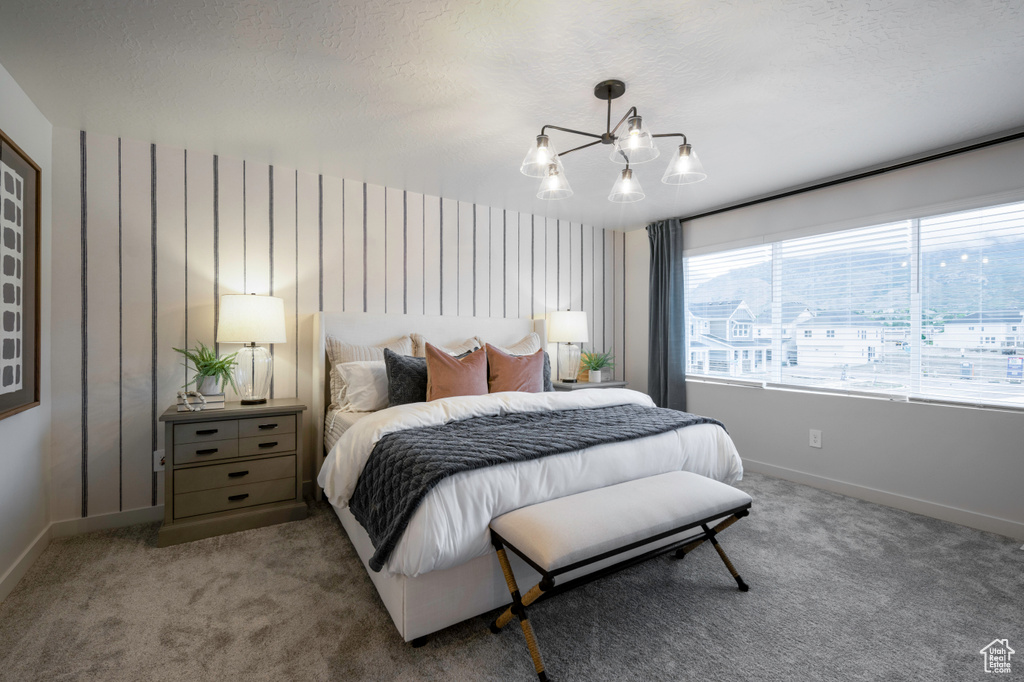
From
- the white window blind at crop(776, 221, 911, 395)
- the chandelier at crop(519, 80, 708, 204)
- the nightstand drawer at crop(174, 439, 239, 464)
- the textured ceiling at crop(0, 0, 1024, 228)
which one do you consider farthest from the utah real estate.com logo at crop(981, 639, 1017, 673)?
the nightstand drawer at crop(174, 439, 239, 464)

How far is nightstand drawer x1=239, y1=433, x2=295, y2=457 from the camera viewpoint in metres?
2.72

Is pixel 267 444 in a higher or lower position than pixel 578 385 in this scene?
lower

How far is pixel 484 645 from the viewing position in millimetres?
1698

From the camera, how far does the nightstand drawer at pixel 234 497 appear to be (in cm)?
256

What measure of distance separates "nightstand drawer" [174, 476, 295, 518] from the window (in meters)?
3.69

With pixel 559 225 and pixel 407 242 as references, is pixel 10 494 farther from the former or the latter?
pixel 559 225

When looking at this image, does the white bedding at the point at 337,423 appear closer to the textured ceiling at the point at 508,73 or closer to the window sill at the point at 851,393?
the textured ceiling at the point at 508,73

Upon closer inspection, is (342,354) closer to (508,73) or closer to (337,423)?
(337,423)

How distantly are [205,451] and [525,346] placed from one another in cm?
239

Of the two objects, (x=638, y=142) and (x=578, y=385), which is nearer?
(x=638, y=142)

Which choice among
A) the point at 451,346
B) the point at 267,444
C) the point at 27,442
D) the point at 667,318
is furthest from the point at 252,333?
the point at 667,318

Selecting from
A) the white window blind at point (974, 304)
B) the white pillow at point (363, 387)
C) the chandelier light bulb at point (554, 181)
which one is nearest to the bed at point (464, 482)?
the white pillow at point (363, 387)

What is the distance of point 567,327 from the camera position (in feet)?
14.0

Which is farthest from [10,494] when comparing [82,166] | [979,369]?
[979,369]
